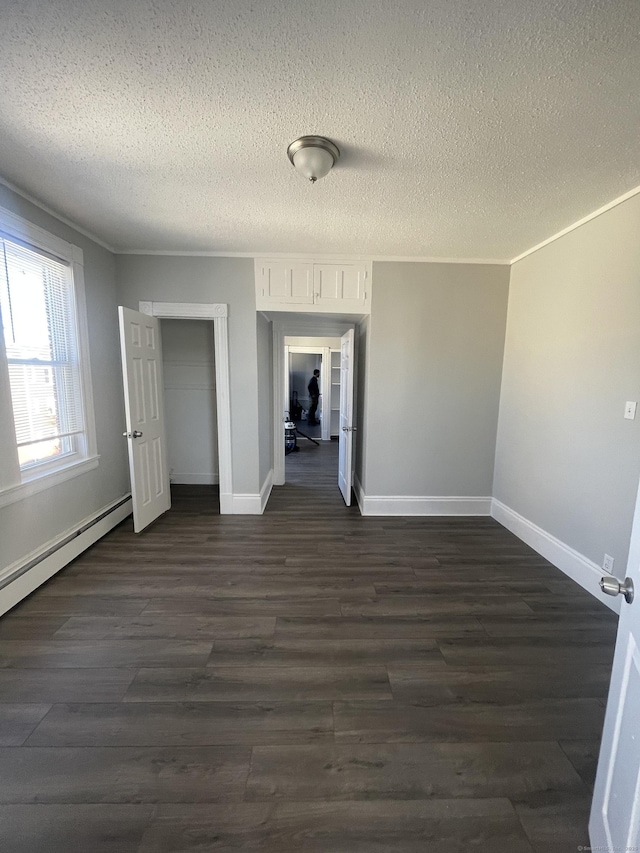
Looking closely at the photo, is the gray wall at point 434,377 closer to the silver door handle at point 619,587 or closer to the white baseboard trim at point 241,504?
the white baseboard trim at point 241,504

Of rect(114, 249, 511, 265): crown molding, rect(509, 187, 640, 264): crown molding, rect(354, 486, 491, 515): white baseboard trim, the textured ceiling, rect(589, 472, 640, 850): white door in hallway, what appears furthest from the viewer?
rect(354, 486, 491, 515): white baseboard trim

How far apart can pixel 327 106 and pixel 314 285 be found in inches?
69.5

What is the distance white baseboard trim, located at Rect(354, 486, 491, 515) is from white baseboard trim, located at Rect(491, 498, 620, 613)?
0.72ft

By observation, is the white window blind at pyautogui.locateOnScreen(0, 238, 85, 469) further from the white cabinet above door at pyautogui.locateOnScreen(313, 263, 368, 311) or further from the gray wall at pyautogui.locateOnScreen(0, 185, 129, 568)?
the white cabinet above door at pyautogui.locateOnScreen(313, 263, 368, 311)

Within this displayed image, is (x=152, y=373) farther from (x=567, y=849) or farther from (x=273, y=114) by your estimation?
(x=567, y=849)

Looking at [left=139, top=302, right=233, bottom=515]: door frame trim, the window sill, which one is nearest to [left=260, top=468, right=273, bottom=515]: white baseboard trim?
[left=139, top=302, right=233, bottom=515]: door frame trim

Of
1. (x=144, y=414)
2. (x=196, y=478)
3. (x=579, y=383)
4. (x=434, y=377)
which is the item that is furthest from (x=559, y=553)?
(x=196, y=478)

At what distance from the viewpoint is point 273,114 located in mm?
1437

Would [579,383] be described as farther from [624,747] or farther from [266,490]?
[266,490]

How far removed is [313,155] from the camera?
63.4 inches

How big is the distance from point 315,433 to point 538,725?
6992mm

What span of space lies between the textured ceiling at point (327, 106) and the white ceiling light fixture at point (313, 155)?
0.04 m

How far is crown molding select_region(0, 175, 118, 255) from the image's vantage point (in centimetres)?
203

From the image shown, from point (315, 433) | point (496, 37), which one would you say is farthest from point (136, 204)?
point (315, 433)
